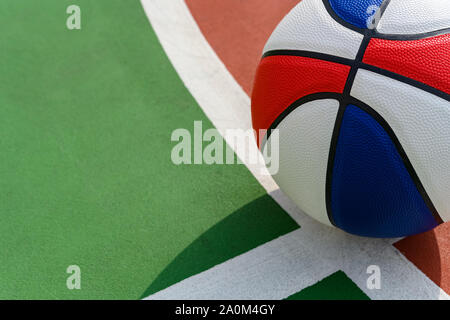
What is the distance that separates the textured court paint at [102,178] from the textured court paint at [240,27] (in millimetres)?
709

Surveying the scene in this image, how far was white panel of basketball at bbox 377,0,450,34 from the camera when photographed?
A: 3271 millimetres

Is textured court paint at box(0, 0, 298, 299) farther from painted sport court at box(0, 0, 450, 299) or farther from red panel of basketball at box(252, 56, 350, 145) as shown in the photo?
red panel of basketball at box(252, 56, 350, 145)

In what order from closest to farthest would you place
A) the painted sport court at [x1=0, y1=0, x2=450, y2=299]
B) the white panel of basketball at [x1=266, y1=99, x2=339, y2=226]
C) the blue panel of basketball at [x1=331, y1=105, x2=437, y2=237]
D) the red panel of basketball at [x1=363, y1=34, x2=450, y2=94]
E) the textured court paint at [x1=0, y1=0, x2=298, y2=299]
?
the red panel of basketball at [x1=363, y1=34, x2=450, y2=94] → the blue panel of basketball at [x1=331, y1=105, x2=437, y2=237] → the white panel of basketball at [x1=266, y1=99, x2=339, y2=226] → the painted sport court at [x1=0, y1=0, x2=450, y2=299] → the textured court paint at [x1=0, y1=0, x2=298, y2=299]

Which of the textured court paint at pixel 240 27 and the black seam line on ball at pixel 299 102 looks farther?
the textured court paint at pixel 240 27

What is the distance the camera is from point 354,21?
3365 mm

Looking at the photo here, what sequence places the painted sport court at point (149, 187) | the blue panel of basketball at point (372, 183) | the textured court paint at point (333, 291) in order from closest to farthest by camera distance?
the blue panel of basketball at point (372, 183), the textured court paint at point (333, 291), the painted sport court at point (149, 187)

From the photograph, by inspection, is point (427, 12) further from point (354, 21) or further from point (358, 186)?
point (358, 186)

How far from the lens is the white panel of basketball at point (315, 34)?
10.9 ft

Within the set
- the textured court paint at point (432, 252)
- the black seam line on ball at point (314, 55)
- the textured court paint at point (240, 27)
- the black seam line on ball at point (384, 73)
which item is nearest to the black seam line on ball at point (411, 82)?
the black seam line on ball at point (384, 73)

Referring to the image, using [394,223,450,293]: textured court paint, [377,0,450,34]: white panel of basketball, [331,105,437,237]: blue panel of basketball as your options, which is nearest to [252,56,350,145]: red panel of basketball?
[331,105,437,237]: blue panel of basketball

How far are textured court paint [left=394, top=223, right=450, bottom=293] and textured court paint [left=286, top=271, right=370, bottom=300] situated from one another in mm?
550

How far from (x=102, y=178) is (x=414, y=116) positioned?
9.80 feet

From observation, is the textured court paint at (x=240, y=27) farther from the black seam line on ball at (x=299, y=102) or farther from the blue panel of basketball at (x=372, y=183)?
the blue panel of basketball at (x=372, y=183)
